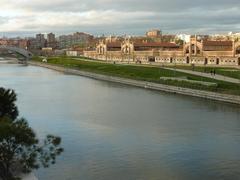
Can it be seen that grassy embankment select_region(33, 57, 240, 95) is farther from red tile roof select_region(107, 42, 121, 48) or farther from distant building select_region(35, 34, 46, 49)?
distant building select_region(35, 34, 46, 49)

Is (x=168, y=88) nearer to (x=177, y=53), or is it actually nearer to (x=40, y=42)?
(x=177, y=53)

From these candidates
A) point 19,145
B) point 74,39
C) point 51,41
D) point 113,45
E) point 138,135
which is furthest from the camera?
point 74,39

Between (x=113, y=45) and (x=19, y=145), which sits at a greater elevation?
(x=113, y=45)

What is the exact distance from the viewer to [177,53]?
177ft

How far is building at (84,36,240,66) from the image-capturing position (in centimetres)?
4691

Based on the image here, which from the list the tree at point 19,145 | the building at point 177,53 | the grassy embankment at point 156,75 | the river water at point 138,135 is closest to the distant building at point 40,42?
the building at point 177,53

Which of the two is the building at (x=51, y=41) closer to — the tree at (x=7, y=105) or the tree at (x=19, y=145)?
the tree at (x=7, y=105)

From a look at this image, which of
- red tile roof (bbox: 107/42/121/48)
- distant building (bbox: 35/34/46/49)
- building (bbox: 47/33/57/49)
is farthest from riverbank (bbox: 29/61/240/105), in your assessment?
building (bbox: 47/33/57/49)

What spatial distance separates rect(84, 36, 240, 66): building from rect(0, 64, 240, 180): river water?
18.5 m

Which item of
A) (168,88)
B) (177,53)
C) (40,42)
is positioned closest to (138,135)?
(168,88)

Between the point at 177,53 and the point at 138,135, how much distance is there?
3749 cm

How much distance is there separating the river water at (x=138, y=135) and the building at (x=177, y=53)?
60.7ft

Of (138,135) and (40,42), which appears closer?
(138,135)

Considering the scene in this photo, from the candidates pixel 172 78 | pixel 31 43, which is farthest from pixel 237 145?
pixel 31 43
